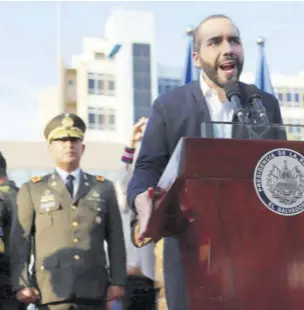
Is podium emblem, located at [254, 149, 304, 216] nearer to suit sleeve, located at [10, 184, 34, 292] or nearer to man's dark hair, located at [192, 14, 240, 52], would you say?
man's dark hair, located at [192, 14, 240, 52]

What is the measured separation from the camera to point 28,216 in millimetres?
2805

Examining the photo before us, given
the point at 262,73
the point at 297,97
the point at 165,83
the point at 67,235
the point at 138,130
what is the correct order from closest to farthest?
1. the point at 67,235
2. the point at 138,130
3. the point at 262,73
4. the point at 297,97
5. the point at 165,83

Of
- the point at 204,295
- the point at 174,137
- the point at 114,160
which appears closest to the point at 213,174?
the point at 204,295

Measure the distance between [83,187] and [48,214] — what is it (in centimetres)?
20

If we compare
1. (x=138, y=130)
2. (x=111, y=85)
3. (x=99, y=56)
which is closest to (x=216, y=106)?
(x=138, y=130)

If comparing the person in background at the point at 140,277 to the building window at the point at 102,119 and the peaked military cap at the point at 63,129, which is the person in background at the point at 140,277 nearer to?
the peaked military cap at the point at 63,129

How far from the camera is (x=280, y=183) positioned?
1.22m

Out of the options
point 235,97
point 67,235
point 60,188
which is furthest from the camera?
point 60,188

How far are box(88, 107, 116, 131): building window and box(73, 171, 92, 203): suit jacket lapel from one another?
39122mm

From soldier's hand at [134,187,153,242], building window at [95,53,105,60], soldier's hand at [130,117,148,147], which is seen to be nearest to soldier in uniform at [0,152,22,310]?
soldier's hand at [130,117,148,147]

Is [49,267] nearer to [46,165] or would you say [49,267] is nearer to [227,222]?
[227,222]

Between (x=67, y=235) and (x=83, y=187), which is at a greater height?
(x=83, y=187)

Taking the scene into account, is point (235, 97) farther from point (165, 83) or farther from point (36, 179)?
point (165, 83)

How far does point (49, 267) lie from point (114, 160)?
26.0 meters
